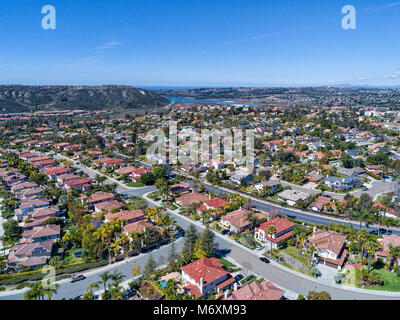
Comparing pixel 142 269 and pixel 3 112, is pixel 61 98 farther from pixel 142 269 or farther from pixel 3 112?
pixel 142 269

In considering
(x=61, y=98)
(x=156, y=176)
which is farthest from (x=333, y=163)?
(x=61, y=98)

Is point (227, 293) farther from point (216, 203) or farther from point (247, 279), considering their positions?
point (216, 203)

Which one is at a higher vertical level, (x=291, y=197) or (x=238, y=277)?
(x=291, y=197)

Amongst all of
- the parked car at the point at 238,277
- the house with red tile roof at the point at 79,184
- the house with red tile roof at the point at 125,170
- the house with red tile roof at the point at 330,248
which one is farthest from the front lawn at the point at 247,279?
the house with red tile roof at the point at 125,170

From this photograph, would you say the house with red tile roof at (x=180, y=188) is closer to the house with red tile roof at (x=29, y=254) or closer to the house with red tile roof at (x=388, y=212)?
the house with red tile roof at (x=29, y=254)

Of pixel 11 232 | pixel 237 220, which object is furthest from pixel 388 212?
pixel 11 232

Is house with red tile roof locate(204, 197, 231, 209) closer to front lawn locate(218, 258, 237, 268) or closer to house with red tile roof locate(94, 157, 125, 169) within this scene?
front lawn locate(218, 258, 237, 268)

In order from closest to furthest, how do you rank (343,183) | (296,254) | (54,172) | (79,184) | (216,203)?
1. (296,254)
2. (216,203)
3. (79,184)
4. (343,183)
5. (54,172)
